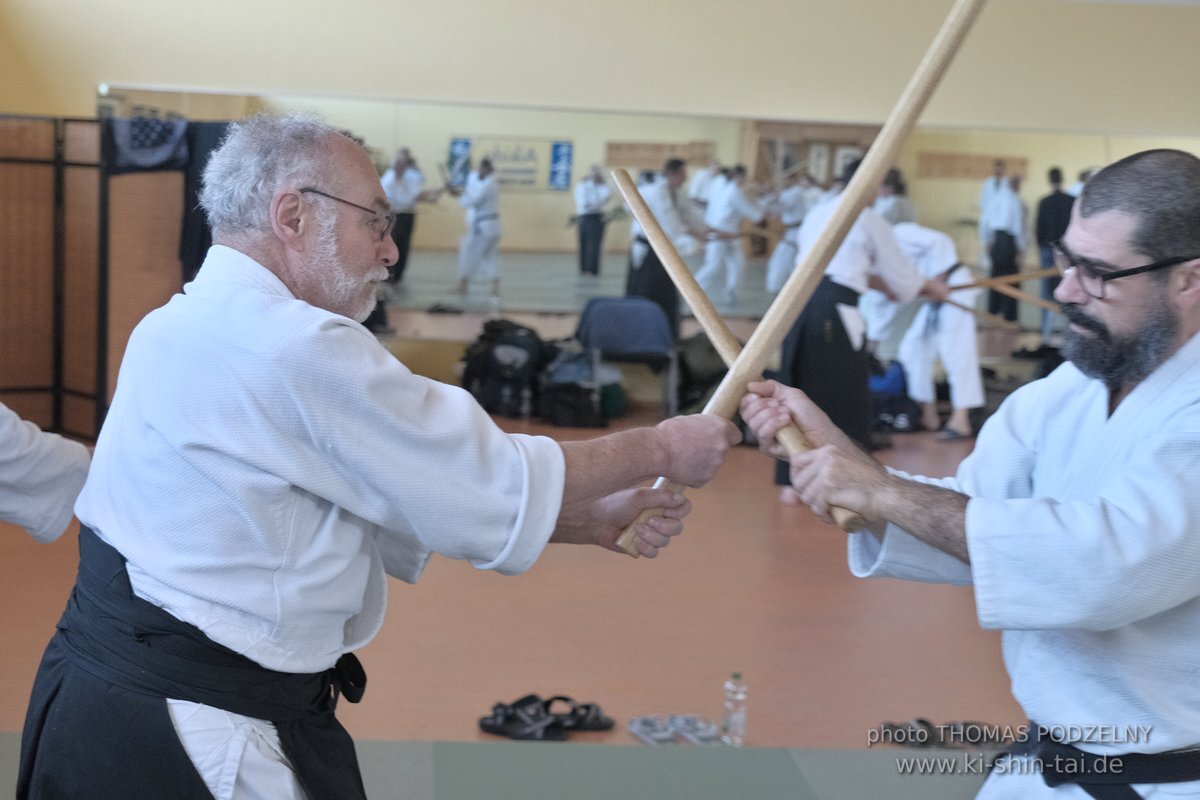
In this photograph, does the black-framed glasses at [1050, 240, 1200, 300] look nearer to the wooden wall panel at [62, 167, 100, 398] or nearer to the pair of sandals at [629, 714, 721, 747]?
the pair of sandals at [629, 714, 721, 747]

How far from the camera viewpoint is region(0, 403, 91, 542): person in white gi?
2.12 metres

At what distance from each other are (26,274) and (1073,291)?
6834 millimetres

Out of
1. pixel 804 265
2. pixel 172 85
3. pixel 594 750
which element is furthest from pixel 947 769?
pixel 172 85

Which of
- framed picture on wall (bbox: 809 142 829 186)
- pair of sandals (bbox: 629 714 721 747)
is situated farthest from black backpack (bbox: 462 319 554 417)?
pair of sandals (bbox: 629 714 721 747)

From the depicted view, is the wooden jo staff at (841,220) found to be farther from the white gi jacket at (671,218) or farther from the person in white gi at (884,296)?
the white gi jacket at (671,218)

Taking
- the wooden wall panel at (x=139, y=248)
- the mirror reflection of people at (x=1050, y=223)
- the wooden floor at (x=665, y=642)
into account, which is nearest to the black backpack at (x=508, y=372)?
the wooden wall panel at (x=139, y=248)

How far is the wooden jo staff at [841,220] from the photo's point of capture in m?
2.00

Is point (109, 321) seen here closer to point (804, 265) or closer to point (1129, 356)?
point (804, 265)

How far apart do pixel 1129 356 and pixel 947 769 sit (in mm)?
1677

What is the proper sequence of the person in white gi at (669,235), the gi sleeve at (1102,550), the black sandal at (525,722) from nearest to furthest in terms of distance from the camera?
the gi sleeve at (1102,550)
the black sandal at (525,722)
the person in white gi at (669,235)

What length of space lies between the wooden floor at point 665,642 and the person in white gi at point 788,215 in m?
3.67

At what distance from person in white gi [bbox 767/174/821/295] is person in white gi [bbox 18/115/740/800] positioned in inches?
292

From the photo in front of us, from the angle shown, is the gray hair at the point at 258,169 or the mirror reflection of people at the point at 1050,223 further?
the mirror reflection of people at the point at 1050,223

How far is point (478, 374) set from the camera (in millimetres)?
8484
